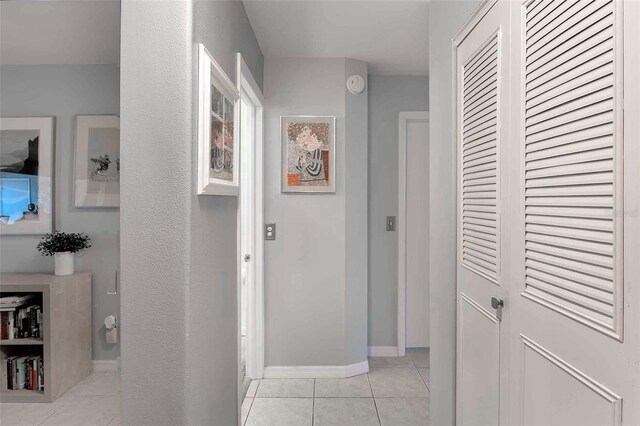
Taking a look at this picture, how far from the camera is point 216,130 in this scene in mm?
1541

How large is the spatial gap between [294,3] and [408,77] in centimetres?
153

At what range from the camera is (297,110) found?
298 centimetres

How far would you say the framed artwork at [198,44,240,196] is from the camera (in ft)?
4.45

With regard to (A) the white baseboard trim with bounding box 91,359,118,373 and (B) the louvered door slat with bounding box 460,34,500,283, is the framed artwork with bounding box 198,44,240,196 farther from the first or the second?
(B) the louvered door slat with bounding box 460,34,500,283

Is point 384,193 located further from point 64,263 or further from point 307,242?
point 64,263

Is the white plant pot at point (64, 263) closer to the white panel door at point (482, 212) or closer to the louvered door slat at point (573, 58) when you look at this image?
the white panel door at point (482, 212)

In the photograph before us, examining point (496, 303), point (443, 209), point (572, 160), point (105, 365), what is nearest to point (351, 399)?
point (443, 209)

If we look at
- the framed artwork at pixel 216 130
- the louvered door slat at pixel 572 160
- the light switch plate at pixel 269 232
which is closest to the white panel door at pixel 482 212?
the louvered door slat at pixel 572 160

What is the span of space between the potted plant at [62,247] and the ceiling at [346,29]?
65.9 inches

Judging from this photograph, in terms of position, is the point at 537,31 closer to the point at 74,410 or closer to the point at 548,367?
the point at 548,367

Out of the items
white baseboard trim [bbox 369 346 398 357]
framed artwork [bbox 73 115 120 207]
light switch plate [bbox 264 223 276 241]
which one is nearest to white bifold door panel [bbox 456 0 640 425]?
framed artwork [bbox 73 115 120 207]

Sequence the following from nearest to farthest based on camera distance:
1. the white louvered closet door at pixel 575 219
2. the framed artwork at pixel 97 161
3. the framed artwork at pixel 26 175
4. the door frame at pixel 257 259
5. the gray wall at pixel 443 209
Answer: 1. the white louvered closet door at pixel 575 219
2. the framed artwork at pixel 26 175
3. the framed artwork at pixel 97 161
4. the gray wall at pixel 443 209
5. the door frame at pixel 257 259

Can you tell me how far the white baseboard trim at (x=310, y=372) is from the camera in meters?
2.96

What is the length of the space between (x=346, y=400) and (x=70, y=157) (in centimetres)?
227
